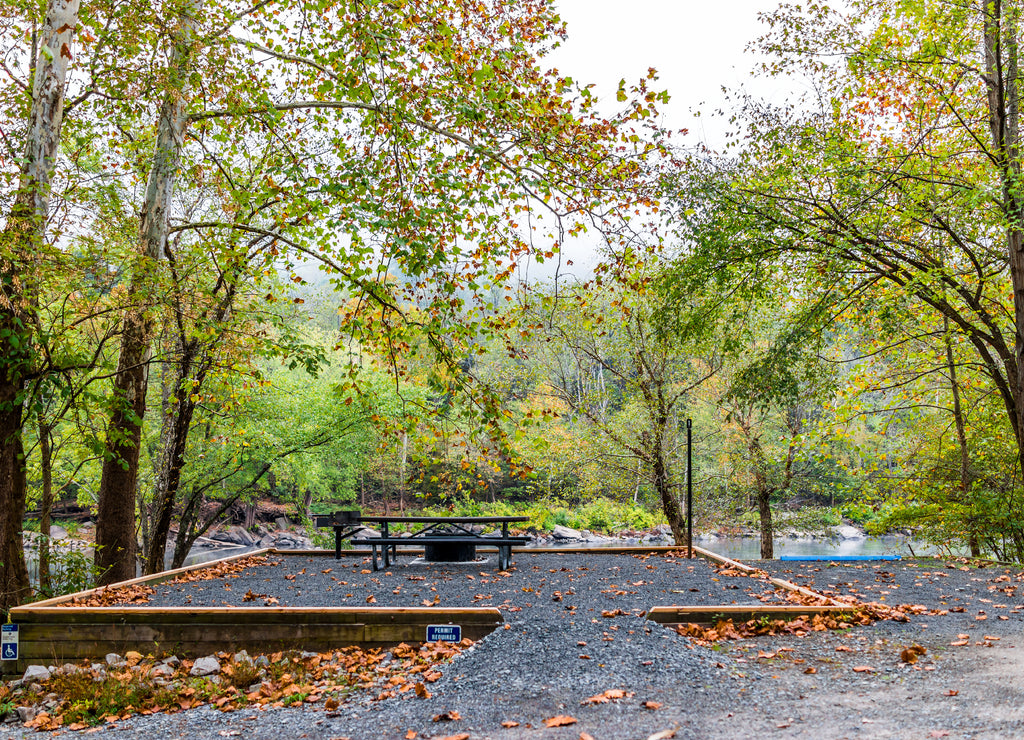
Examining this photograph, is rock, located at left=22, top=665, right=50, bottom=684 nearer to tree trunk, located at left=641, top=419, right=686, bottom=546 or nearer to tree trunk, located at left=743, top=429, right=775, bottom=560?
tree trunk, located at left=641, top=419, right=686, bottom=546

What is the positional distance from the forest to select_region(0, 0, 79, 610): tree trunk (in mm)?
27

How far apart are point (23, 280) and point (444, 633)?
4.33 m

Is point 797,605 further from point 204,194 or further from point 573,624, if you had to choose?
point 204,194

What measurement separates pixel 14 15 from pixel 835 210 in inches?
391

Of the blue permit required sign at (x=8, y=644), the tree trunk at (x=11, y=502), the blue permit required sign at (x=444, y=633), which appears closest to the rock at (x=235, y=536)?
the tree trunk at (x=11, y=502)

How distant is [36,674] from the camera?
5160 mm

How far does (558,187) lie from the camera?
5707 mm

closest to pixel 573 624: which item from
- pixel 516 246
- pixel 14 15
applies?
pixel 516 246

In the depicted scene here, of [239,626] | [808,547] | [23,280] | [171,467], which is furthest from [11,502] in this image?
[808,547]

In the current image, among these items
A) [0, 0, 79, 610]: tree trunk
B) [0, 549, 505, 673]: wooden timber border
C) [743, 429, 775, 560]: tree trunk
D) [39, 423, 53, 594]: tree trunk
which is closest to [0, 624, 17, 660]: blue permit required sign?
[0, 549, 505, 673]: wooden timber border

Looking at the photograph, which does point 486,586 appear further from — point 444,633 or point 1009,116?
point 1009,116

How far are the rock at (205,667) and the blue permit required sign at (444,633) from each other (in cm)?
159

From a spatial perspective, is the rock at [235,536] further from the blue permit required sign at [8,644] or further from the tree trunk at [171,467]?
the blue permit required sign at [8,644]

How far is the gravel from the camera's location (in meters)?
3.34
